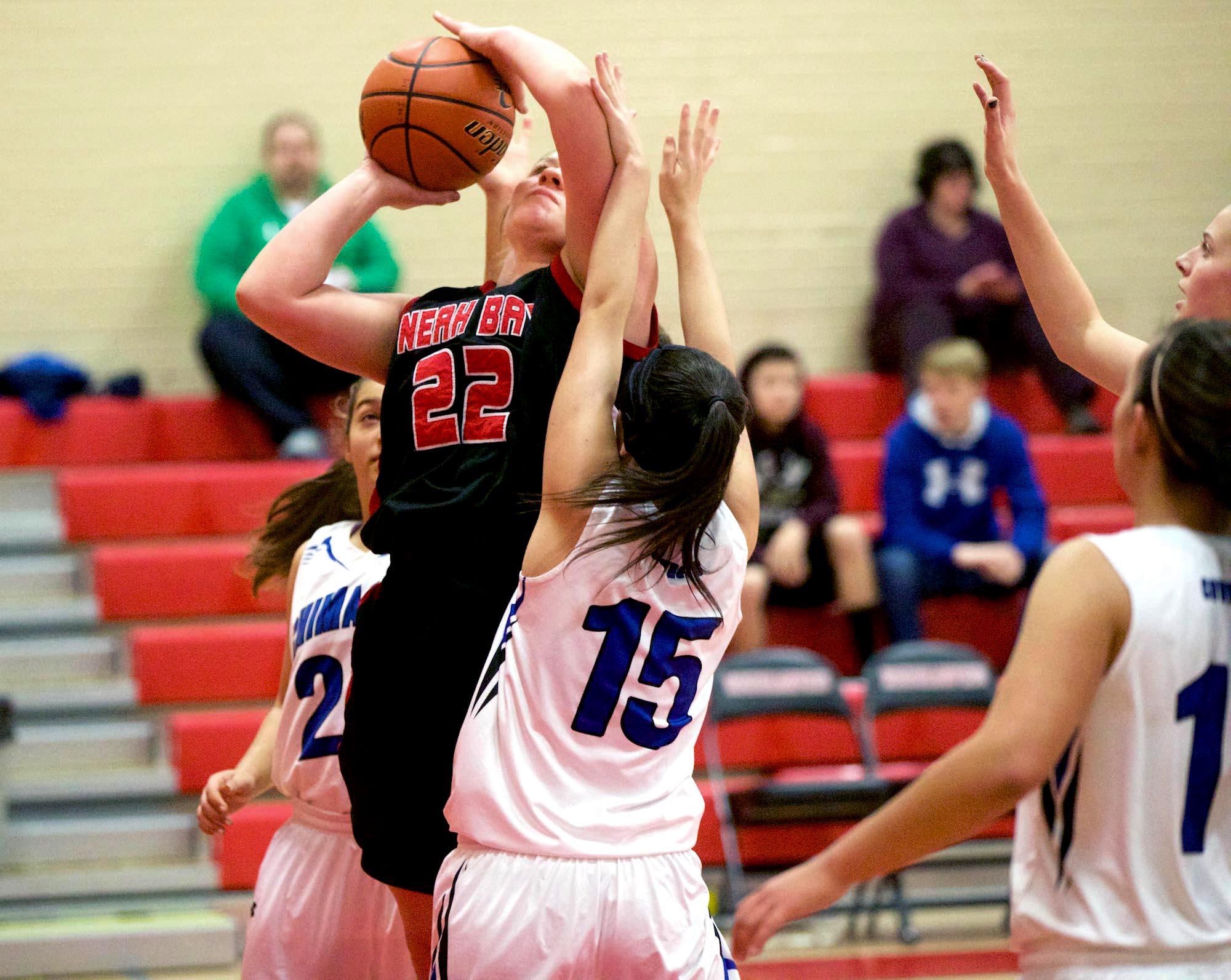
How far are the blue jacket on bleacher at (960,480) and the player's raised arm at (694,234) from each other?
161 inches

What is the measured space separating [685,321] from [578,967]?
1.07m

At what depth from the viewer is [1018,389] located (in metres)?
8.12

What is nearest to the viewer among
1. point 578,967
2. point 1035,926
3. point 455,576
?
point 1035,926

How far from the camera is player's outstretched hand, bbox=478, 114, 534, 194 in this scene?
9.63 ft

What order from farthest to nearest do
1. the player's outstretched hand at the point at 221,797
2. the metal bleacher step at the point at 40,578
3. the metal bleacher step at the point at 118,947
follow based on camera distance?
the metal bleacher step at the point at 40,578, the metal bleacher step at the point at 118,947, the player's outstretched hand at the point at 221,797

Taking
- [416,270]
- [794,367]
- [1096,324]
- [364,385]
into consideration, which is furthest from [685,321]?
[416,270]

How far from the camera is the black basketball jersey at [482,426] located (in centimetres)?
236

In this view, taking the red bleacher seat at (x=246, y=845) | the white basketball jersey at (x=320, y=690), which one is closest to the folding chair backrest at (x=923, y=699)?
the red bleacher seat at (x=246, y=845)

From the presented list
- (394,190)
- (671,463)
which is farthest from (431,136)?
(671,463)

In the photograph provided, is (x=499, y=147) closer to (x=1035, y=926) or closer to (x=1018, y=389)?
(x=1035, y=926)

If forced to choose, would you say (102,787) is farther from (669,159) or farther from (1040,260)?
(1040,260)

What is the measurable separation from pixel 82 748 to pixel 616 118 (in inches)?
187

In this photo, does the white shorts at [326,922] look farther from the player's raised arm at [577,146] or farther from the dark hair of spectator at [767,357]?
the dark hair of spectator at [767,357]

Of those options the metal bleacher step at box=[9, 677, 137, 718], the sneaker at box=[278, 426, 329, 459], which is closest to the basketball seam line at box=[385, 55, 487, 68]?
the metal bleacher step at box=[9, 677, 137, 718]
